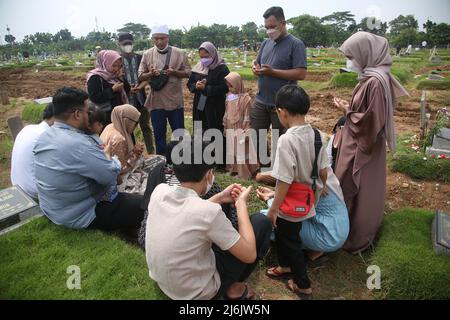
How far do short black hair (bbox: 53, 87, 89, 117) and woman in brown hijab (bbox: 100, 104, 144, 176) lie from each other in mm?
729

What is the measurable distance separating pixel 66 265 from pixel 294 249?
1.88 m

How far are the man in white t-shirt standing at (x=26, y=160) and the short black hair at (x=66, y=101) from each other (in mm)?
736

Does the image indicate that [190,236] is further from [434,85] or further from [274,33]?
[434,85]

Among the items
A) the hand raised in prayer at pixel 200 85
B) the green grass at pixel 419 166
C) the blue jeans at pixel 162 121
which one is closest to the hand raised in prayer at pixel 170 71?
the hand raised in prayer at pixel 200 85

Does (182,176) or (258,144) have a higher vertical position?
(182,176)

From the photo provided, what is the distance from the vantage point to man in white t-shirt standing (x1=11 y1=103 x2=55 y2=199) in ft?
10.7

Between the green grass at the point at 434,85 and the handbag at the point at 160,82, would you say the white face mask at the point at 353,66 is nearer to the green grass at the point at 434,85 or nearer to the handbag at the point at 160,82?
the handbag at the point at 160,82

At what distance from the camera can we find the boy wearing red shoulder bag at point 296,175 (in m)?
2.26

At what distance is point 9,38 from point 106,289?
6316 cm

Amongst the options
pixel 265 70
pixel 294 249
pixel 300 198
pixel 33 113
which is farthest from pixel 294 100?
pixel 33 113

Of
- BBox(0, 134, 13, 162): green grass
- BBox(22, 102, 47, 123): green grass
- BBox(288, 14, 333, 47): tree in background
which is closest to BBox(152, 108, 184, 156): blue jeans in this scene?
BBox(0, 134, 13, 162): green grass

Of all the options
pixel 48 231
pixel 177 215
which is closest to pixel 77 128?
pixel 48 231

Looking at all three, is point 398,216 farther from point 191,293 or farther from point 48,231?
point 48,231
